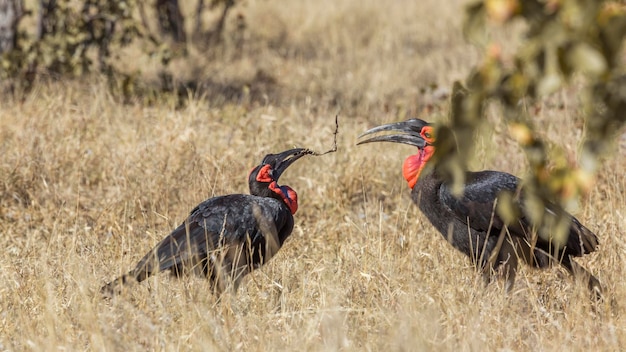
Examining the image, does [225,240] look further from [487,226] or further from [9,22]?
[9,22]

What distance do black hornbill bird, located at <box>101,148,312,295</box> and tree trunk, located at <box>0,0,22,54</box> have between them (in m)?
3.94

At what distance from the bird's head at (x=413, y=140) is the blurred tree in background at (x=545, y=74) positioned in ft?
8.64

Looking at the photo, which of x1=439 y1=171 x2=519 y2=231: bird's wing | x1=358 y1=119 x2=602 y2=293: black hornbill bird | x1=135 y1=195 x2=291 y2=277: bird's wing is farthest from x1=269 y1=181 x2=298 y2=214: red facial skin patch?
x1=439 y1=171 x2=519 y2=231: bird's wing

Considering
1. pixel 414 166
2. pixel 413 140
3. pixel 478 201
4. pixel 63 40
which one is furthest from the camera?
pixel 63 40

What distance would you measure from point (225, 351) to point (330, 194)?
2688mm

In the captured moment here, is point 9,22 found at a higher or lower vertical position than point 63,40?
higher

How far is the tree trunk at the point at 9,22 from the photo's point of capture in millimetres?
7414

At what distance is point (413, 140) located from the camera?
4.72 meters

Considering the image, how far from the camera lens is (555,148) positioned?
183 cm

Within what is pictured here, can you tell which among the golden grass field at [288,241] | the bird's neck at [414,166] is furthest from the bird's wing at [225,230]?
the bird's neck at [414,166]

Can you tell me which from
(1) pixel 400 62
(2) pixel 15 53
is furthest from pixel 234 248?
(1) pixel 400 62

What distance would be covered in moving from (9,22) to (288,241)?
→ 370cm

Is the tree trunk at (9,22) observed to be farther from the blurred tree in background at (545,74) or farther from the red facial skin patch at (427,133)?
the blurred tree in background at (545,74)

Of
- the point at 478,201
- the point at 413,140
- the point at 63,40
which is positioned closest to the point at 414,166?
the point at 413,140
